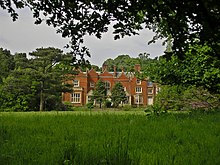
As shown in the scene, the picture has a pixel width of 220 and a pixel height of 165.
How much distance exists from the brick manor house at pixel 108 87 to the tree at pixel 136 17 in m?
63.7

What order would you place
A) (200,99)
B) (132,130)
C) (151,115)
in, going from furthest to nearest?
(200,99), (151,115), (132,130)

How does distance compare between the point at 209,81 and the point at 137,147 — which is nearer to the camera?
the point at 137,147

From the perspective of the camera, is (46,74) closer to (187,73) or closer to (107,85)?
(107,85)

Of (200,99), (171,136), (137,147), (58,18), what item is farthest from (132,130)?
(200,99)

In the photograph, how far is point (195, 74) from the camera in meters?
13.7

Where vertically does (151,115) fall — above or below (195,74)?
below

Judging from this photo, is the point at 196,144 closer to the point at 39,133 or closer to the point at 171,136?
the point at 171,136

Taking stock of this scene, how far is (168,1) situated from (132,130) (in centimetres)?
516

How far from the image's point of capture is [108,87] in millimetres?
70312

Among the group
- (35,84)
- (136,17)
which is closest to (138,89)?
(35,84)

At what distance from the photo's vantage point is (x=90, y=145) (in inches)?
205

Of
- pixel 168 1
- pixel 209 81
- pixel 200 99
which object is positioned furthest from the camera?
pixel 200 99

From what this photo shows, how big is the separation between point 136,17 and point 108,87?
6781cm

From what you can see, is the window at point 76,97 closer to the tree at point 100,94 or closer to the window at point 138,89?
the tree at point 100,94
